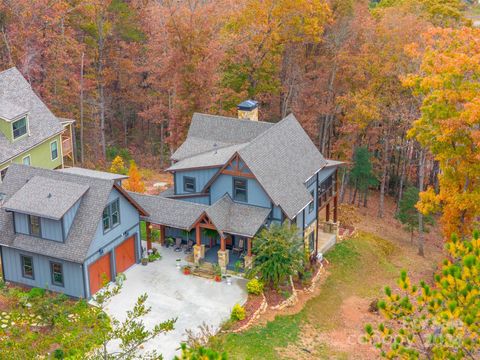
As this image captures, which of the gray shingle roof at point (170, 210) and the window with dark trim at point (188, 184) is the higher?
the window with dark trim at point (188, 184)

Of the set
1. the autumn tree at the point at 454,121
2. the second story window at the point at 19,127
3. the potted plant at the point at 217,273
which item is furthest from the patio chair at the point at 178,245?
the autumn tree at the point at 454,121

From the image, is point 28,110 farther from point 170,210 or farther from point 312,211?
point 312,211

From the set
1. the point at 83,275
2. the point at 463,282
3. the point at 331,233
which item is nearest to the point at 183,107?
the point at 331,233

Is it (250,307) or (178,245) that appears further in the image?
(178,245)

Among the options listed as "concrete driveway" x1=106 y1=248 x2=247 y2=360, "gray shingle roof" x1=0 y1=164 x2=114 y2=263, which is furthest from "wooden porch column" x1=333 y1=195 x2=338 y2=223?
"gray shingle roof" x1=0 y1=164 x2=114 y2=263

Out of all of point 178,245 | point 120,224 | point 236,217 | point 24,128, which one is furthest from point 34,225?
point 24,128

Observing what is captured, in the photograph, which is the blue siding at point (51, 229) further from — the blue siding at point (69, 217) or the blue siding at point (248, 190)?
the blue siding at point (248, 190)
